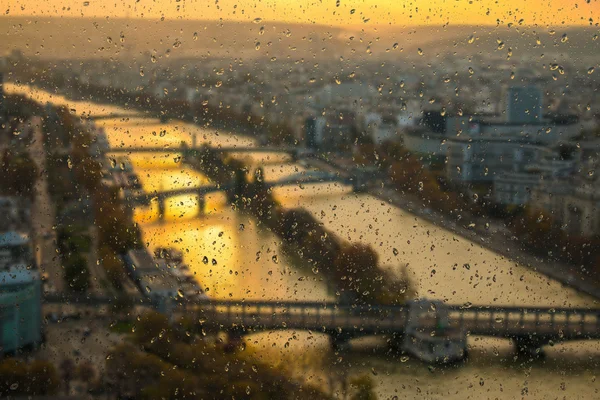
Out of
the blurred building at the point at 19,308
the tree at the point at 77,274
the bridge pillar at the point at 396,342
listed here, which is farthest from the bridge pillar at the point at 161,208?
the bridge pillar at the point at 396,342

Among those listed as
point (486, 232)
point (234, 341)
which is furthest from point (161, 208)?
point (486, 232)

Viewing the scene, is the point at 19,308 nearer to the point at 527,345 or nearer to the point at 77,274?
the point at 77,274

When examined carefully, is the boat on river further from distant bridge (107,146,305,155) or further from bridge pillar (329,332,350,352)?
bridge pillar (329,332,350,352)

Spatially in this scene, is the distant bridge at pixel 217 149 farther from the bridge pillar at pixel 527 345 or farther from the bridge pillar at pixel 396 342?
the bridge pillar at pixel 527 345

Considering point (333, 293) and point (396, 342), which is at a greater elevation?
point (333, 293)

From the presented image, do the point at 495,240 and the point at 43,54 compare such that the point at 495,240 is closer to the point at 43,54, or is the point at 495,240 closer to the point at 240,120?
the point at 240,120

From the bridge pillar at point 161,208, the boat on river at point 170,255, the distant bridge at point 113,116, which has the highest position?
the distant bridge at point 113,116

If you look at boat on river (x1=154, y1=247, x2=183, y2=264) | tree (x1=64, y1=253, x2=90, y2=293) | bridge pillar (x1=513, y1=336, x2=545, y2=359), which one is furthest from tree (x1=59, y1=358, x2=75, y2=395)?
bridge pillar (x1=513, y1=336, x2=545, y2=359)
